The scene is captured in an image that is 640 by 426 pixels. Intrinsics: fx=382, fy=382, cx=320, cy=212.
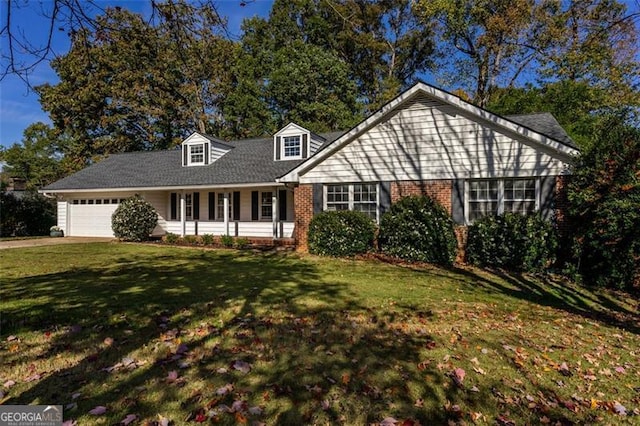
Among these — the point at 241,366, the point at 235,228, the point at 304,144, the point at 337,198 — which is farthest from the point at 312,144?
the point at 241,366

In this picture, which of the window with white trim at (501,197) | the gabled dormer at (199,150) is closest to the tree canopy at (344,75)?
the gabled dormer at (199,150)

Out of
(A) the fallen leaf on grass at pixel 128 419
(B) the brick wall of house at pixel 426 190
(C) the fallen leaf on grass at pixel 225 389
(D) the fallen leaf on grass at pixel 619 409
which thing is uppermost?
(B) the brick wall of house at pixel 426 190

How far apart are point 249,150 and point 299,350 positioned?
17878 millimetres

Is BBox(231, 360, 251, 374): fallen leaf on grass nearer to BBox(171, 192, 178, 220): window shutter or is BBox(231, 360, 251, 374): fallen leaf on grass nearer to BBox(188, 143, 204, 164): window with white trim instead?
BBox(171, 192, 178, 220): window shutter

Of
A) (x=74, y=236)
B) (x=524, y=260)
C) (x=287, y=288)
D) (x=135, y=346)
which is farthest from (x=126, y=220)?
(x=524, y=260)

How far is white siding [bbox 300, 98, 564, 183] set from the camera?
11703mm

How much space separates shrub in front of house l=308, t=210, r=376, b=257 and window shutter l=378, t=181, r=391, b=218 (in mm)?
660

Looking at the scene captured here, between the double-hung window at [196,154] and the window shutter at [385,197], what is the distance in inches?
446

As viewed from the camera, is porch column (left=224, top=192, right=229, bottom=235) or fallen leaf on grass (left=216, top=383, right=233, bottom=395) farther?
porch column (left=224, top=192, right=229, bottom=235)

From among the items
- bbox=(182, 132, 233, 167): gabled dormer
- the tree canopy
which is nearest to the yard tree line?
the tree canopy

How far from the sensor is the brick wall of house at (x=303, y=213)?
14250 mm

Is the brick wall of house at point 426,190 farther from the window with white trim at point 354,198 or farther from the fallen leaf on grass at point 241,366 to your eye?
the fallen leaf on grass at point 241,366

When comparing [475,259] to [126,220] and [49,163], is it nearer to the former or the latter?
[126,220]

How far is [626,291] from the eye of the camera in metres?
9.12
